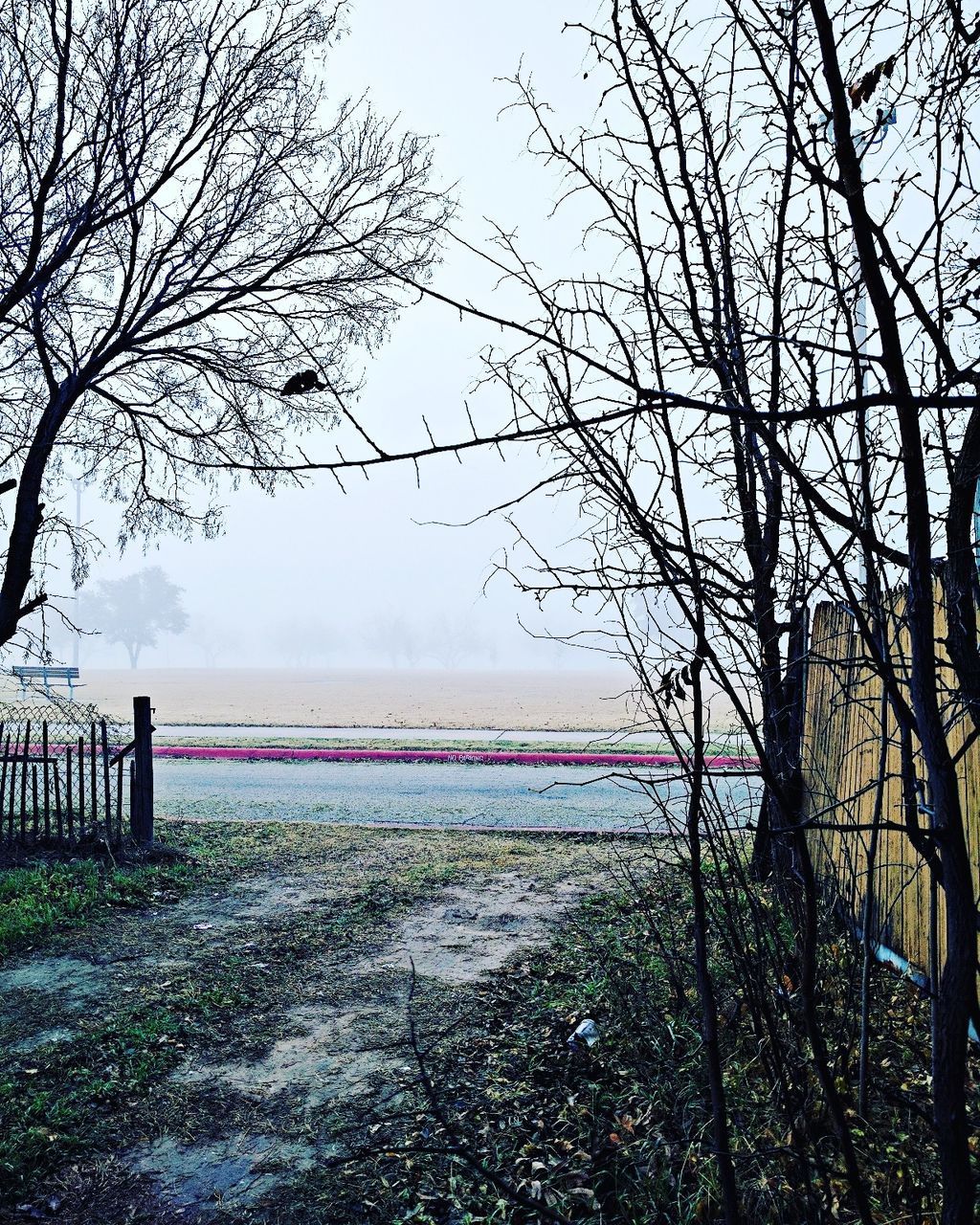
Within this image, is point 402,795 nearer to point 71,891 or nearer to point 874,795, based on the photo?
point 71,891

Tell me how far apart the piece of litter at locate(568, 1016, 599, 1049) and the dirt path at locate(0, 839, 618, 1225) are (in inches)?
32.8

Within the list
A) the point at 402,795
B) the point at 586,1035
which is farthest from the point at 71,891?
the point at 402,795

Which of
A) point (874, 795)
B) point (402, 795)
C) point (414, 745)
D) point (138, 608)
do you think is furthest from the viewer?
point (138, 608)

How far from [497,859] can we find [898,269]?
831cm

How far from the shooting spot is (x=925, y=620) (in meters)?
1.53

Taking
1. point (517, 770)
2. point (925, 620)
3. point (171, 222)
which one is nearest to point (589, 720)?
point (517, 770)

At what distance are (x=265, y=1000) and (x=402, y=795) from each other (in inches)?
306

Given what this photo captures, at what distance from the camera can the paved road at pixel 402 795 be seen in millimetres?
11648

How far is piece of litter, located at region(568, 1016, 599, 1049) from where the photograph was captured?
14.9ft

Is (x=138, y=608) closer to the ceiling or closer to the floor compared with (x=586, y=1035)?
closer to the ceiling

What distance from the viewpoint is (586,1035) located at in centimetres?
459

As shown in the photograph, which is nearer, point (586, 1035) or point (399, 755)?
point (586, 1035)

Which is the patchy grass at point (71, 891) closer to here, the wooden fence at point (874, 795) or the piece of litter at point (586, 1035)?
the piece of litter at point (586, 1035)

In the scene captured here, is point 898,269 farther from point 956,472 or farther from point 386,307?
point 386,307
